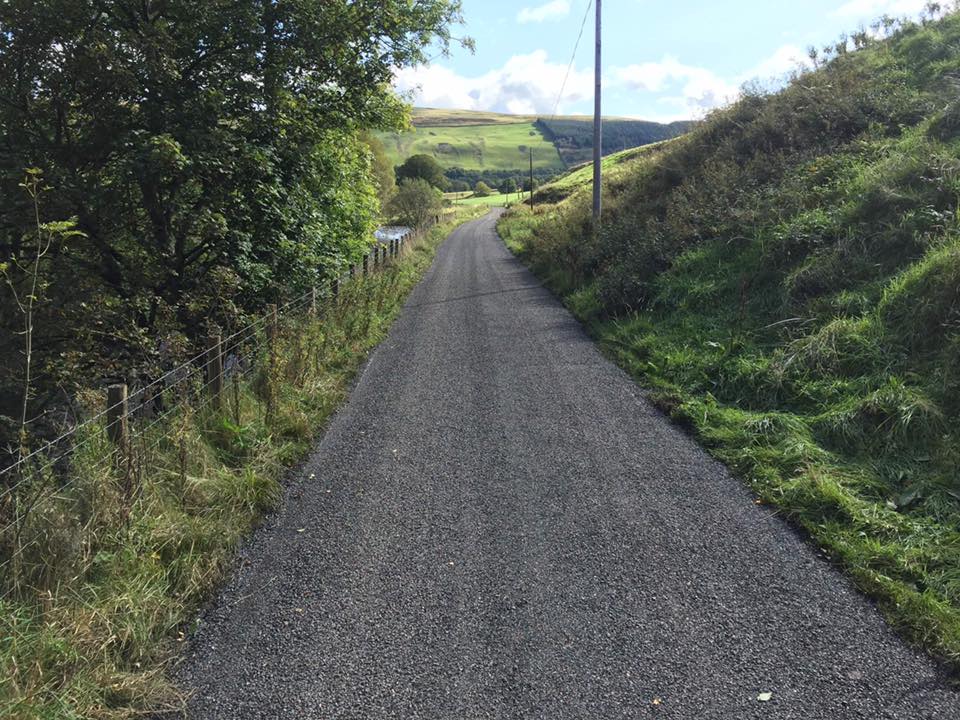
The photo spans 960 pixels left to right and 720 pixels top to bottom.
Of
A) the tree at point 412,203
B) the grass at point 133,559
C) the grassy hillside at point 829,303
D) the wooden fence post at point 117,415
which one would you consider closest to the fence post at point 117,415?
the wooden fence post at point 117,415

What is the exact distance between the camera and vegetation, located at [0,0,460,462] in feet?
22.7

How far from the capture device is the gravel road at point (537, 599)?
2.86 m

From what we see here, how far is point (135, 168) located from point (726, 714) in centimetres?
746

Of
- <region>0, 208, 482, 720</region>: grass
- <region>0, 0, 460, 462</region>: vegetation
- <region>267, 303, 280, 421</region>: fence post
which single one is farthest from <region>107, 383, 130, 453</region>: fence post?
<region>267, 303, 280, 421</region>: fence post

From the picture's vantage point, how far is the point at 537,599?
3.60 meters

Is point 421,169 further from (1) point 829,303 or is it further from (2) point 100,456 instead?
(2) point 100,456

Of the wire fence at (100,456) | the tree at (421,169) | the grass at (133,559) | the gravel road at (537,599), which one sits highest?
the tree at (421,169)

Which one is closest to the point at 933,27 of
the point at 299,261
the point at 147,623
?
the point at 299,261

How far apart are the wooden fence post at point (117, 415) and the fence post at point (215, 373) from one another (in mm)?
1645

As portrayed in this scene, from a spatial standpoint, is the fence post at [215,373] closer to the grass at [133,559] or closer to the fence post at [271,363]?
the grass at [133,559]

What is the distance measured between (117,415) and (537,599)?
3002mm

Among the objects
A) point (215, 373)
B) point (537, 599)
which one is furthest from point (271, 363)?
point (537, 599)

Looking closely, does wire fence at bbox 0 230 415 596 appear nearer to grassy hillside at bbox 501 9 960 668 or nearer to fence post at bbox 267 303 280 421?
fence post at bbox 267 303 280 421

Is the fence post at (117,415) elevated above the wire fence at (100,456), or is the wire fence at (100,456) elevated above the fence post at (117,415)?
the fence post at (117,415)
